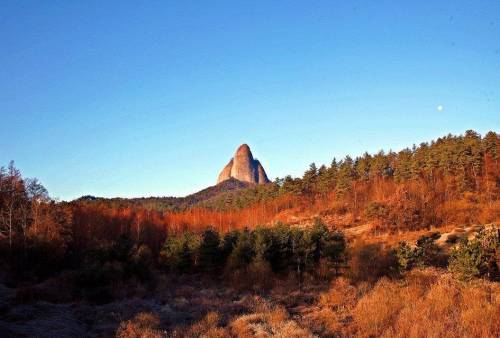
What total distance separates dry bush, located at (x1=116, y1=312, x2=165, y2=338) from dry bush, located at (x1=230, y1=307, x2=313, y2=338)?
112 inches

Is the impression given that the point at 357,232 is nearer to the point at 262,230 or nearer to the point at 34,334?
the point at 262,230

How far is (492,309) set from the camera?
1298cm

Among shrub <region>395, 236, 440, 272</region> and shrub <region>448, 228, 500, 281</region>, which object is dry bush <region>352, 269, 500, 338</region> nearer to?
shrub <region>448, 228, 500, 281</region>

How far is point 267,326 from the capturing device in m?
14.4

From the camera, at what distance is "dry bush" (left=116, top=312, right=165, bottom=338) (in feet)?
44.2

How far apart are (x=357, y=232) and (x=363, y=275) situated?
37.7 m

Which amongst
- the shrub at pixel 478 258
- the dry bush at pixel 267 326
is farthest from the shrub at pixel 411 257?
the dry bush at pixel 267 326

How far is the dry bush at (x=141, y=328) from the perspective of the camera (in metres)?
13.5

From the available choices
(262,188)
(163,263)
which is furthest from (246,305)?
(262,188)

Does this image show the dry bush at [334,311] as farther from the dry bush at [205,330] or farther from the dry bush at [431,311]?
the dry bush at [205,330]

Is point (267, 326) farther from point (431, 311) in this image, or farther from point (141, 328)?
point (431, 311)

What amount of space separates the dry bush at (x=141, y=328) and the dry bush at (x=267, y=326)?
2.86 meters

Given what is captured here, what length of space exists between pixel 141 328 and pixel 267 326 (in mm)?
4793

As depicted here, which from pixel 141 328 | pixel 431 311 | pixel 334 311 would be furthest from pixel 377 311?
pixel 141 328
